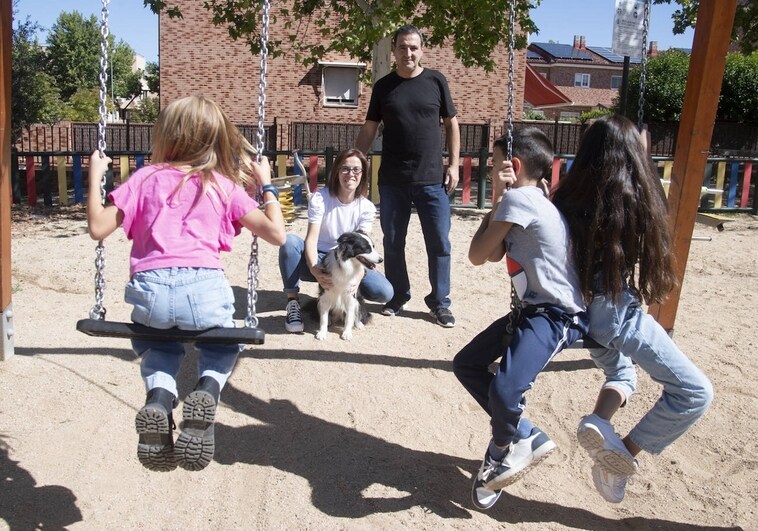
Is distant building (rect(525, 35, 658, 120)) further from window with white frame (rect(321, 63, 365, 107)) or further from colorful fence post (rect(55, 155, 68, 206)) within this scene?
colorful fence post (rect(55, 155, 68, 206))

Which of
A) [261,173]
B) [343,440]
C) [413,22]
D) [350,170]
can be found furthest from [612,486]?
[413,22]

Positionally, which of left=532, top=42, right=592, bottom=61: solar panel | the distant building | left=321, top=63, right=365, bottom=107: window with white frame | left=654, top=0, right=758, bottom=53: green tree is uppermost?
left=532, top=42, right=592, bottom=61: solar panel

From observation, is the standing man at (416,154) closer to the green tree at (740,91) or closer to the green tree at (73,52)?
the green tree at (740,91)

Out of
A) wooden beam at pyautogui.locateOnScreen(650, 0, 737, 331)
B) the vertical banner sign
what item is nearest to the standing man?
wooden beam at pyautogui.locateOnScreen(650, 0, 737, 331)

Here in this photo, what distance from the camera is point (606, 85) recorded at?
57.9 meters

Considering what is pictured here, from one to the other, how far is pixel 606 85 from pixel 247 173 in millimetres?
59343

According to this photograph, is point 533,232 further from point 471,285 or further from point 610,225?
point 471,285

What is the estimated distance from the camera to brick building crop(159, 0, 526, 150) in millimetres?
22172

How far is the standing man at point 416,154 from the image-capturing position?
5250 mm

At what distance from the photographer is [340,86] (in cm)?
2330

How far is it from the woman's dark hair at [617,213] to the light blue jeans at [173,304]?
1353mm

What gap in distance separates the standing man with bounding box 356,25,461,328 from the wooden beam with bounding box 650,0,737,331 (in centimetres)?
154

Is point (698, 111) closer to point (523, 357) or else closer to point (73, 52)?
point (523, 357)

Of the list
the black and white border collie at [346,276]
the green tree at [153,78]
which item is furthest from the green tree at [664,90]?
the green tree at [153,78]
